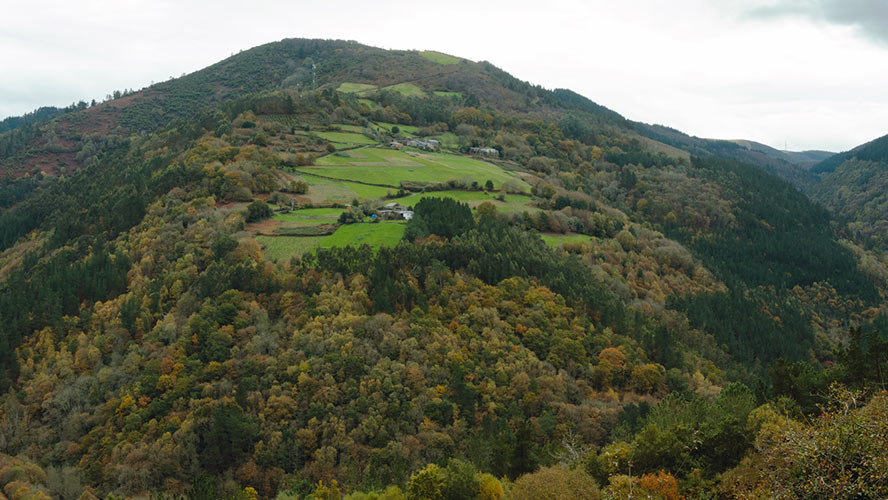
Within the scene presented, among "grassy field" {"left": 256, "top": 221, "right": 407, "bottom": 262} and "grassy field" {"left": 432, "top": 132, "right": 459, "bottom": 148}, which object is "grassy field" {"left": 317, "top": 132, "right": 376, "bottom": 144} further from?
"grassy field" {"left": 256, "top": 221, "right": 407, "bottom": 262}

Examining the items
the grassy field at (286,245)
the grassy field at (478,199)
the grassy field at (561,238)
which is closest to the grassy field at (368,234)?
the grassy field at (286,245)

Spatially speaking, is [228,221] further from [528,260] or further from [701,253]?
[701,253]

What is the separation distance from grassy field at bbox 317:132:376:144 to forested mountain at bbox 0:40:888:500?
20.9 metres

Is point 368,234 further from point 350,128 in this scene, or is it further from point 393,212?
point 350,128

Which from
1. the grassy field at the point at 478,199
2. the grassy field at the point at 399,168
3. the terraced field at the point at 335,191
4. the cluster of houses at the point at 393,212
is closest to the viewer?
the cluster of houses at the point at 393,212

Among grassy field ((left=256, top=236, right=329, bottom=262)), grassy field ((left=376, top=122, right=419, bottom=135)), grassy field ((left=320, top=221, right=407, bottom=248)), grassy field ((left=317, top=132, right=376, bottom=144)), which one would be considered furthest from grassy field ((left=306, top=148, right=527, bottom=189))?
grassy field ((left=256, top=236, right=329, bottom=262))

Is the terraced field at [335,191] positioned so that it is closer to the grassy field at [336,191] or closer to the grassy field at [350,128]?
the grassy field at [336,191]

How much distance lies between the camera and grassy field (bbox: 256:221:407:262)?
2965 inches

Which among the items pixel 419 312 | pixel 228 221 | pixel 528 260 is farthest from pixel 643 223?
pixel 228 221

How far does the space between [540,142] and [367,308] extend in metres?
135

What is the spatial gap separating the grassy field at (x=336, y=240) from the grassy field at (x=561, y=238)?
29.4 metres

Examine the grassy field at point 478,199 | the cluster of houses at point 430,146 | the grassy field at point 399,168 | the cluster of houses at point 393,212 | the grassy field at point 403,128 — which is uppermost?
the grassy field at point 403,128

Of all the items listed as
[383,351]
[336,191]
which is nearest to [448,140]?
[336,191]

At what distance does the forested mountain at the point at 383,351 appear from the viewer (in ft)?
129
